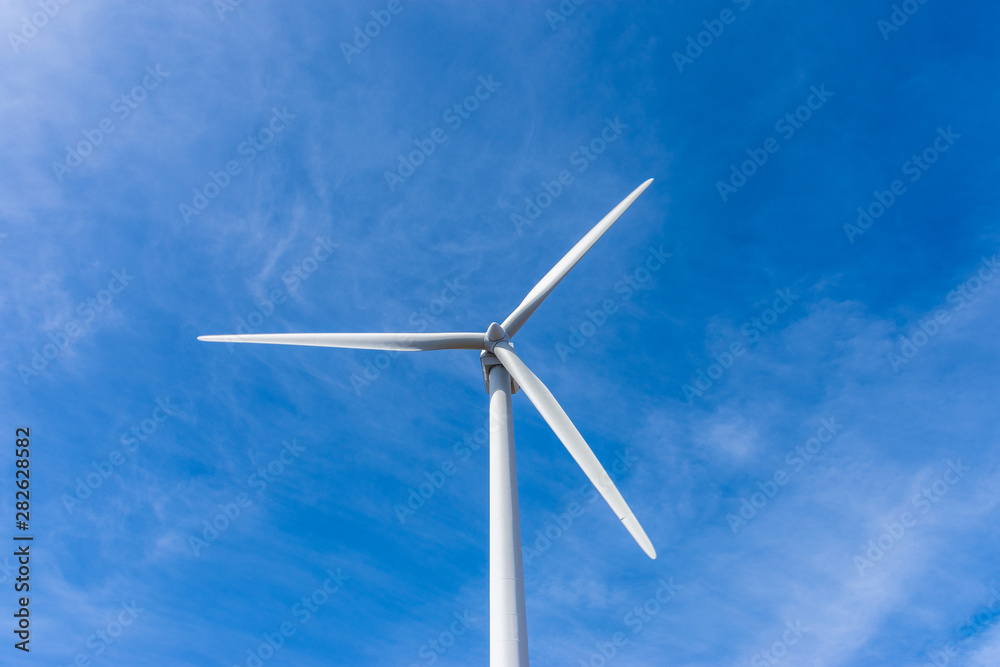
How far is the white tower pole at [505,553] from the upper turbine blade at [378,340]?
3.15 metres

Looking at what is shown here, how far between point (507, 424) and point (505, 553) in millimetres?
5591

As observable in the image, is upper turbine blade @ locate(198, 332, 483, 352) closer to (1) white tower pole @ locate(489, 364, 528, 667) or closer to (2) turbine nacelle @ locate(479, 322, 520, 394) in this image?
(2) turbine nacelle @ locate(479, 322, 520, 394)

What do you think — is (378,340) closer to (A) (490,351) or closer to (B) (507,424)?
(A) (490,351)

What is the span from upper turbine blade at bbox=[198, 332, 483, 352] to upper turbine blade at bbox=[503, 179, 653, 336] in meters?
2.23

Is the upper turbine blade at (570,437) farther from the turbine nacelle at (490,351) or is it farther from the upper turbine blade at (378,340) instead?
the upper turbine blade at (378,340)

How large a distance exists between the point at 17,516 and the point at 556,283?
25.3 meters

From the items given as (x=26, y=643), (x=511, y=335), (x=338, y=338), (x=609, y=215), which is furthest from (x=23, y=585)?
(x=609, y=215)

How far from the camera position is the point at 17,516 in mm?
28172

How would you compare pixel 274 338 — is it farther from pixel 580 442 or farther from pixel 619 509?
pixel 619 509

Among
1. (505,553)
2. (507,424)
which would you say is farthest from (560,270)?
(505,553)

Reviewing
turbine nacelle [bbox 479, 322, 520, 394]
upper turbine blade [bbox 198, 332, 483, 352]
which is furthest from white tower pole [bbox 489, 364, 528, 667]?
upper turbine blade [bbox 198, 332, 483, 352]

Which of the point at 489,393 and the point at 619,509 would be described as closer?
the point at 619,509

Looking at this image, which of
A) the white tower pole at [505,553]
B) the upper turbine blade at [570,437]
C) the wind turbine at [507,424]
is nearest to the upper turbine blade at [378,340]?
the wind turbine at [507,424]

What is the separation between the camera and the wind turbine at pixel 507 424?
22.1 metres
